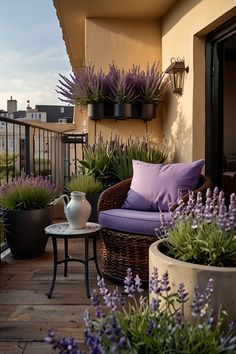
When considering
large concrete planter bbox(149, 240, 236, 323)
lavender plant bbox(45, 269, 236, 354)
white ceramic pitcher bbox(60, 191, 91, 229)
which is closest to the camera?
lavender plant bbox(45, 269, 236, 354)

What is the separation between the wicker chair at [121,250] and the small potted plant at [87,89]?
5.43ft

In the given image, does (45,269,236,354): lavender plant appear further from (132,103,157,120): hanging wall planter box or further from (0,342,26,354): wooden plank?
(132,103,157,120): hanging wall planter box

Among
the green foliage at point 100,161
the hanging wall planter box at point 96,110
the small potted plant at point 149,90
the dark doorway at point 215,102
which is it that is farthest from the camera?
the hanging wall planter box at point 96,110

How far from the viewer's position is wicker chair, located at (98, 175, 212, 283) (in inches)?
102

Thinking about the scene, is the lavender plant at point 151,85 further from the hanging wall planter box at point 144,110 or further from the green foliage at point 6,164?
the green foliage at point 6,164

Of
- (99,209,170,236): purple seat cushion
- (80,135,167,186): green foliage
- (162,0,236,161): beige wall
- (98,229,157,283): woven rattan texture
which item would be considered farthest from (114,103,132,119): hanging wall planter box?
(98,229,157,283): woven rattan texture

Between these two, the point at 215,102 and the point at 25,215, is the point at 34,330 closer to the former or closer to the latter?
the point at 25,215

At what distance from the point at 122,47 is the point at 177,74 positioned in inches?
45.7

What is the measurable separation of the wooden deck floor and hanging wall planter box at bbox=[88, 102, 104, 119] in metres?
1.87

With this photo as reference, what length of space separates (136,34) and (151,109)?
110 cm

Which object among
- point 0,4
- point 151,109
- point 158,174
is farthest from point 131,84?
point 0,4

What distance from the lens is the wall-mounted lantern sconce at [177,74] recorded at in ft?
12.7

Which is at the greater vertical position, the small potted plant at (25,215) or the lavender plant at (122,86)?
the lavender plant at (122,86)

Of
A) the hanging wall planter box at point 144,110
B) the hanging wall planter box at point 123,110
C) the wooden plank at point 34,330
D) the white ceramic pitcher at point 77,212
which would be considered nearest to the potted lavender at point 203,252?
the wooden plank at point 34,330
